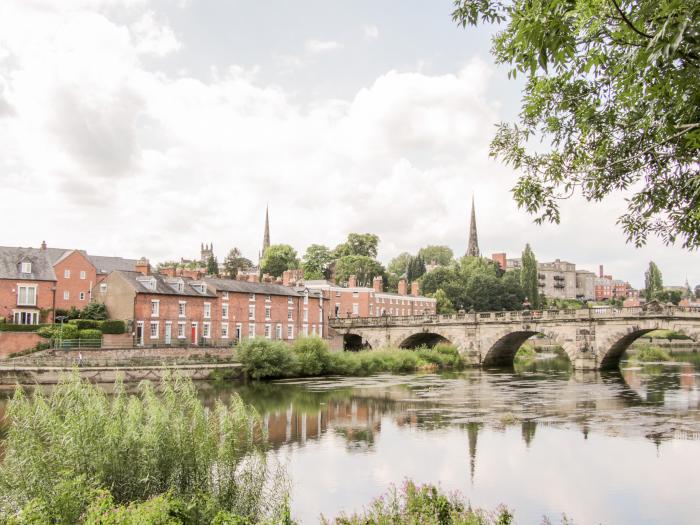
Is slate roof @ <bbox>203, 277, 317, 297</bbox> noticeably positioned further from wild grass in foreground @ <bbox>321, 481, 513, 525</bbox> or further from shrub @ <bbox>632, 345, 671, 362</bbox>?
wild grass in foreground @ <bbox>321, 481, 513, 525</bbox>

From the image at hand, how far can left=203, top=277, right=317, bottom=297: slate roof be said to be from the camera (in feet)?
189

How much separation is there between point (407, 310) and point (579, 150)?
83655 millimetres

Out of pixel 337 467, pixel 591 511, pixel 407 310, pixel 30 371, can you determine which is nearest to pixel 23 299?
pixel 30 371

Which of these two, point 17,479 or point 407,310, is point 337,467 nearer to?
point 17,479

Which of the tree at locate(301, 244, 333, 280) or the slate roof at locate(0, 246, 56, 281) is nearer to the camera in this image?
the slate roof at locate(0, 246, 56, 281)

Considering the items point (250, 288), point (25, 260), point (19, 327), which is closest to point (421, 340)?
point (250, 288)

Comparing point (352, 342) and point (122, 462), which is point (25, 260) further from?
point (122, 462)

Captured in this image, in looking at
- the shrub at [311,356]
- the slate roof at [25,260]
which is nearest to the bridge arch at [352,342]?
the shrub at [311,356]

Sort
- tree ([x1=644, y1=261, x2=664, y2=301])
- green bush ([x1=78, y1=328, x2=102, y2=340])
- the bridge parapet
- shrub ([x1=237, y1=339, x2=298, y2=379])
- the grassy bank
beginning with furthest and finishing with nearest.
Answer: tree ([x1=644, y1=261, x2=664, y2=301]) < the bridge parapet < the grassy bank < shrub ([x1=237, y1=339, x2=298, y2=379]) < green bush ([x1=78, y1=328, x2=102, y2=340])

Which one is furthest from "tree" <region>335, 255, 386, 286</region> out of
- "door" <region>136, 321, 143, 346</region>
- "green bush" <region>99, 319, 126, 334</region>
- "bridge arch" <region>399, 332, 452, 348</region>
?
"green bush" <region>99, 319, 126, 334</region>

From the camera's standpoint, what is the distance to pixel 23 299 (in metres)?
49.4

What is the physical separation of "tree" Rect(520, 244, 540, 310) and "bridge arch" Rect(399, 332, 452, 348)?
1532 inches

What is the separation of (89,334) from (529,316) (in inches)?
1550

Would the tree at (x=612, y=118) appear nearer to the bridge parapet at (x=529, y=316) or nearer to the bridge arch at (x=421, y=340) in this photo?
the bridge parapet at (x=529, y=316)
